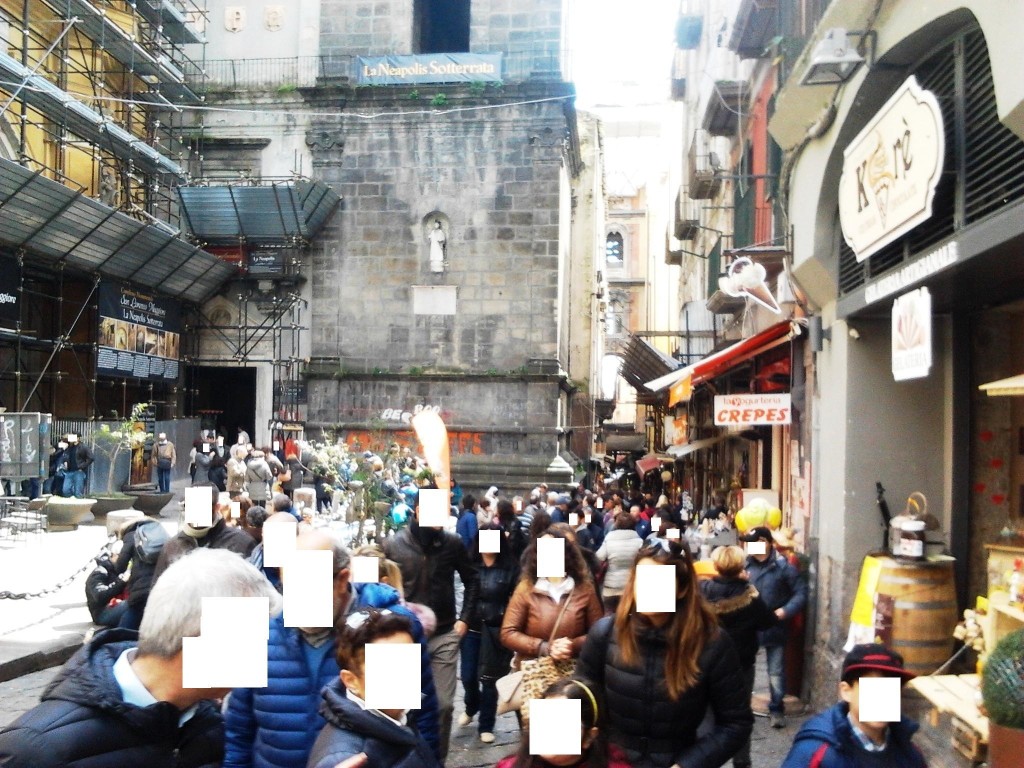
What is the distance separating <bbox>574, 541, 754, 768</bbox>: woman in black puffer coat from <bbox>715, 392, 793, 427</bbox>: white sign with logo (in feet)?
21.0

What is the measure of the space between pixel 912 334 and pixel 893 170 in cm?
109

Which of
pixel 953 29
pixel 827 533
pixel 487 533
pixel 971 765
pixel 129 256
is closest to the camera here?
pixel 971 765

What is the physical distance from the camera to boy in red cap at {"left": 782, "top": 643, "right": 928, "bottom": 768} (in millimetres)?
3328

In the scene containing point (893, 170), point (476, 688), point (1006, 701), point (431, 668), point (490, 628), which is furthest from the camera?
point (476, 688)

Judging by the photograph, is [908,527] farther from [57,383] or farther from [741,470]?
[57,383]

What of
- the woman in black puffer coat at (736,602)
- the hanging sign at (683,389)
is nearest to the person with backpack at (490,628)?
the woman in black puffer coat at (736,602)

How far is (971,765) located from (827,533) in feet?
10.6

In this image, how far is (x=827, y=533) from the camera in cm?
805

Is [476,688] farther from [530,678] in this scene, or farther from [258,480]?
[258,480]

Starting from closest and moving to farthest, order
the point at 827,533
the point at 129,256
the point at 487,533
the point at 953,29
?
the point at 953,29 < the point at 487,533 < the point at 827,533 < the point at 129,256

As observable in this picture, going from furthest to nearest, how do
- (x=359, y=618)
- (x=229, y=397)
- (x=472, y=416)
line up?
1. (x=229, y=397)
2. (x=472, y=416)
3. (x=359, y=618)

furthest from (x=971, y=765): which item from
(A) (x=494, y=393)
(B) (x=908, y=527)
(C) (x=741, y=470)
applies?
(A) (x=494, y=393)

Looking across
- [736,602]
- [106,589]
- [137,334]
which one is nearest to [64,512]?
[137,334]

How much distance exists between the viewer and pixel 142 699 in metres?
2.38
